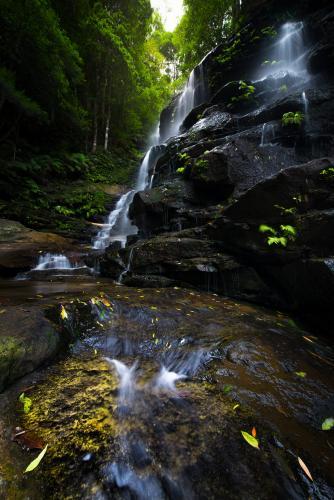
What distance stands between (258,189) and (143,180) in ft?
33.8

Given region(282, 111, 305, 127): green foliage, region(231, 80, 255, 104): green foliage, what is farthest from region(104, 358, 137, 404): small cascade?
region(231, 80, 255, 104): green foliage

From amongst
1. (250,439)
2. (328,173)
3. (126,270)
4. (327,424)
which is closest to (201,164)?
(328,173)

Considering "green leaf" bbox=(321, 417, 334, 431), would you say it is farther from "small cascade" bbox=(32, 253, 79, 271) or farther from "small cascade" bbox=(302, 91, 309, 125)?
"small cascade" bbox=(302, 91, 309, 125)

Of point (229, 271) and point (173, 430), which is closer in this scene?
point (173, 430)

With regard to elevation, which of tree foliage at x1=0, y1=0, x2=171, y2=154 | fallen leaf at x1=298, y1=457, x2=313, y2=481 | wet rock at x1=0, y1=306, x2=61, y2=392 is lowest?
fallen leaf at x1=298, y1=457, x2=313, y2=481

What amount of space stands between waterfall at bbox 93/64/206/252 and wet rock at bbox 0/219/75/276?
1645 millimetres

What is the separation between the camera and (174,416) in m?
1.68

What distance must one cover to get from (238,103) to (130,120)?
470 inches

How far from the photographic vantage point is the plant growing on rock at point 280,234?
4.08 m

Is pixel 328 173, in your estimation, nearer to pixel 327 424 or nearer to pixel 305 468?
pixel 327 424

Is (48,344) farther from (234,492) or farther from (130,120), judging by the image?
(130,120)

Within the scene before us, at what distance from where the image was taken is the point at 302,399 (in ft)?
6.42

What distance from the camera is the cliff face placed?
414 centimetres

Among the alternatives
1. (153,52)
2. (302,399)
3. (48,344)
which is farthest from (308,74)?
(153,52)
